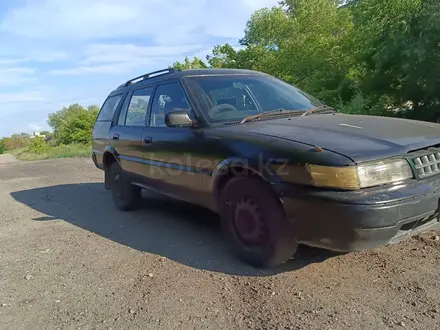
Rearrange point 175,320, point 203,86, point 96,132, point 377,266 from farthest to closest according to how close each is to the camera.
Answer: point 96,132 → point 203,86 → point 377,266 → point 175,320

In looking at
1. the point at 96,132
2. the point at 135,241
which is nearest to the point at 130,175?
the point at 135,241

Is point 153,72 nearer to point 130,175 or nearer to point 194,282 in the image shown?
point 130,175

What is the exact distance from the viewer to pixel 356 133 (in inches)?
130

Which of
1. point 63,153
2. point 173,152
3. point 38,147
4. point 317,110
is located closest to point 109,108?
point 173,152

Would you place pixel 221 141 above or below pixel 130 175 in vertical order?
above

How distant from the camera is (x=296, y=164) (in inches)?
120

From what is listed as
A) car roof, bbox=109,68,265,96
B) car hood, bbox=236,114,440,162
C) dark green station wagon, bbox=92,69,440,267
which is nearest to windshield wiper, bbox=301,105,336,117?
dark green station wagon, bbox=92,69,440,267

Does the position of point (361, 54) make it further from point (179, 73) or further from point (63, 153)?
point (63, 153)

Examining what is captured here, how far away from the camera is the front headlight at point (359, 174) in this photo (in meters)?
2.85

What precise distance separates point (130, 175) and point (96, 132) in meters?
1.68

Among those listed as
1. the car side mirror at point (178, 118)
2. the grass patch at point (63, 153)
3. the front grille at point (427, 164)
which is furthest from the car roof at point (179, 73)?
the grass patch at point (63, 153)

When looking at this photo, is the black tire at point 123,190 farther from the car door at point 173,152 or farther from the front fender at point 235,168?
the front fender at point 235,168

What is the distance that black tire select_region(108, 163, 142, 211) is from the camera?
239 inches

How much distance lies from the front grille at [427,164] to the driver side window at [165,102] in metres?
2.21
